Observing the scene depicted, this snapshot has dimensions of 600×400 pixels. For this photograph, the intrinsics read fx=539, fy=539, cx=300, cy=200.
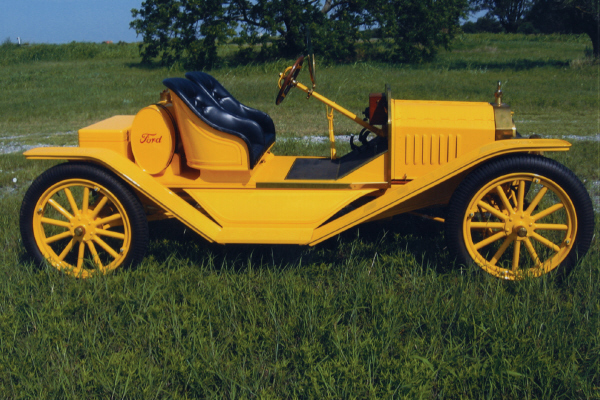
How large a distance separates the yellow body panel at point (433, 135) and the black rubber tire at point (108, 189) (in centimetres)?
172

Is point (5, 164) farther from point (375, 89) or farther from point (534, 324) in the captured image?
point (375, 89)

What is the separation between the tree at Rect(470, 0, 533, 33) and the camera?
161 ft

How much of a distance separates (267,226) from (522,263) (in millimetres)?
1689

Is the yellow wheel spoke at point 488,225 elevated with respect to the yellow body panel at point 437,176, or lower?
lower

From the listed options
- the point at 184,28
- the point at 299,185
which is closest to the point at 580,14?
the point at 184,28

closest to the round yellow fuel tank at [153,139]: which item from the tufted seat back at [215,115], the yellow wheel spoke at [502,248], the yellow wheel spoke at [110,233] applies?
the tufted seat back at [215,115]

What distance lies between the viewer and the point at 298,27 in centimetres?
1920

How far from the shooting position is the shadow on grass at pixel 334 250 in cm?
368

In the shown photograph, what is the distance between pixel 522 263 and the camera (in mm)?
3518

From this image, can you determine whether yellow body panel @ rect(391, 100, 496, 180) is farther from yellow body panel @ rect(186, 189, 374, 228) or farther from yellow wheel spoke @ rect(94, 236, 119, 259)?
yellow wheel spoke @ rect(94, 236, 119, 259)

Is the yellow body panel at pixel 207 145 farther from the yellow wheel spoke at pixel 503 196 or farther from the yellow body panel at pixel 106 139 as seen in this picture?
the yellow wheel spoke at pixel 503 196

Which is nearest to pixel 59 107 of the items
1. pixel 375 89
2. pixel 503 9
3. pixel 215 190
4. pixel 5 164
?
pixel 5 164

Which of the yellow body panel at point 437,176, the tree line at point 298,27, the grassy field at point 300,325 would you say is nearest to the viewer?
the grassy field at point 300,325

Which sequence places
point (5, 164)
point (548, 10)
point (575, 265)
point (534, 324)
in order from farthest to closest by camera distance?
point (548, 10) → point (5, 164) → point (575, 265) → point (534, 324)
